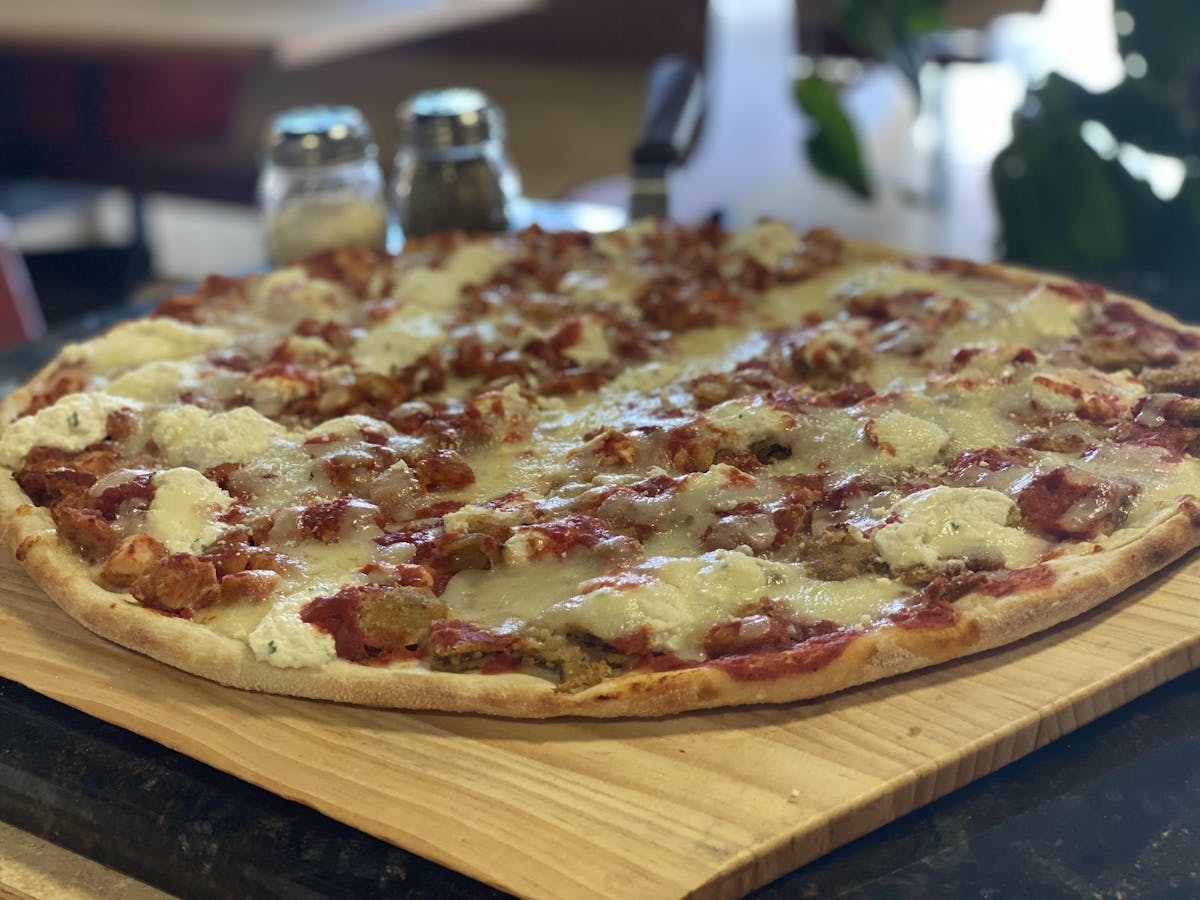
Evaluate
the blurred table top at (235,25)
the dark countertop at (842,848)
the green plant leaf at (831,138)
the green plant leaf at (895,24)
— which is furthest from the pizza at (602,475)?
the blurred table top at (235,25)

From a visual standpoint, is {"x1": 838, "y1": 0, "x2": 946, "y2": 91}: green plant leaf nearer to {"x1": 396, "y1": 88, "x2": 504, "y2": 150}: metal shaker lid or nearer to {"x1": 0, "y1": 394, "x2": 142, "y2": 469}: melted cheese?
{"x1": 396, "y1": 88, "x2": 504, "y2": 150}: metal shaker lid

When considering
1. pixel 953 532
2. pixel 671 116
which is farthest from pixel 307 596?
pixel 671 116

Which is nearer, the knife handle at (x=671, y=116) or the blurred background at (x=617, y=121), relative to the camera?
the knife handle at (x=671, y=116)

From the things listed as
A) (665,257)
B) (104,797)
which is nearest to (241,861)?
(104,797)

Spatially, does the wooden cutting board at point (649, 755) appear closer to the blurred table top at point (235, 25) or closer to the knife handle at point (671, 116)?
the knife handle at point (671, 116)

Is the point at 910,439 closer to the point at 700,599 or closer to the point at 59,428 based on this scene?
the point at 700,599

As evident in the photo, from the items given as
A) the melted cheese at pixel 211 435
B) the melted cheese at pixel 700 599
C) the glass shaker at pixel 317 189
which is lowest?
the melted cheese at pixel 700 599

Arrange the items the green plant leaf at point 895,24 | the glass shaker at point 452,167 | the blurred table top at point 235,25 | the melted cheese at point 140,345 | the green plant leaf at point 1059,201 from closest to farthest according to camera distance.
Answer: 1. the melted cheese at point 140,345
2. the glass shaker at point 452,167
3. the green plant leaf at point 1059,201
4. the green plant leaf at point 895,24
5. the blurred table top at point 235,25
